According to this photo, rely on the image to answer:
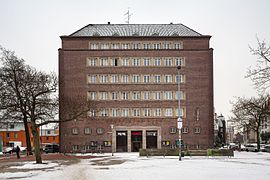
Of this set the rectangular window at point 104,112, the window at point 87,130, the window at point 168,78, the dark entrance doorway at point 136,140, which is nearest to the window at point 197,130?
the window at point 168,78

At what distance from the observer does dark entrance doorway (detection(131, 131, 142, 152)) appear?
85.0 metres

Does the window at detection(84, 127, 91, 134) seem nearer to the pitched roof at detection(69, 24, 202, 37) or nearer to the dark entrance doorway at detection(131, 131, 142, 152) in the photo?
the dark entrance doorway at detection(131, 131, 142, 152)

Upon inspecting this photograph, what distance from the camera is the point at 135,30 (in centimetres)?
9162

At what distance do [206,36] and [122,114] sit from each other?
68.0 feet

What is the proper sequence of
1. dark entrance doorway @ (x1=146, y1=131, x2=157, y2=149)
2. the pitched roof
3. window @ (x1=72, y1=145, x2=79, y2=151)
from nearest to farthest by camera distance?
window @ (x1=72, y1=145, x2=79, y2=151)
dark entrance doorway @ (x1=146, y1=131, x2=157, y2=149)
the pitched roof

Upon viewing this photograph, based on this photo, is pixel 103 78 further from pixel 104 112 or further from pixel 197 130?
pixel 197 130

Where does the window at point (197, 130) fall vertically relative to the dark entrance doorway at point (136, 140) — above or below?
above

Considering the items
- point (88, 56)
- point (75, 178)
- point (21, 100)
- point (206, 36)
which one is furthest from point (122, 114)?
point (75, 178)

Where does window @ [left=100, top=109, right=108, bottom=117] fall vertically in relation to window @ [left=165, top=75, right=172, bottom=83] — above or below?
below

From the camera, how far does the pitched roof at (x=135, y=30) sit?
8900 cm

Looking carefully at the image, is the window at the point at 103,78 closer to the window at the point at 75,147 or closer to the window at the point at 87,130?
the window at the point at 87,130

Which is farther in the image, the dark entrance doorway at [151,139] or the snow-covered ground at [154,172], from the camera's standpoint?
the dark entrance doorway at [151,139]

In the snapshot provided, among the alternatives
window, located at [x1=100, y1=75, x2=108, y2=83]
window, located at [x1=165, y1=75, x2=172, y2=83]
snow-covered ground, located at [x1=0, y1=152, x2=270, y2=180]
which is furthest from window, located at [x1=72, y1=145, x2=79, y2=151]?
snow-covered ground, located at [x1=0, y1=152, x2=270, y2=180]

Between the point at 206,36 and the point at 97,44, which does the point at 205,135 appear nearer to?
the point at 206,36
